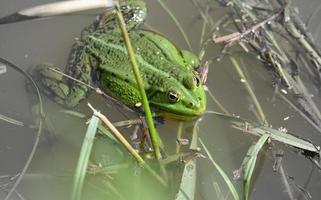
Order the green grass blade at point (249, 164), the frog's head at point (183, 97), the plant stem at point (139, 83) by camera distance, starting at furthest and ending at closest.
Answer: the frog's head at point (183, 97), the green grass blade at point (249, 164), the plant stem at point (139, 83)

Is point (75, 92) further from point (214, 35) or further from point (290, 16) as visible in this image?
point (290, 16)

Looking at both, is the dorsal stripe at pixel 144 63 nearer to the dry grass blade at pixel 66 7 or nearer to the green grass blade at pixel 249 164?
the green grass blade at pixel 249 164

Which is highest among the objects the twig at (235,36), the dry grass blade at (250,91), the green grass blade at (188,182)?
the twig at (235,36)

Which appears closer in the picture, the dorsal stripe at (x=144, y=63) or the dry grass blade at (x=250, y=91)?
the dorsal stripe at (x=144, y=63)

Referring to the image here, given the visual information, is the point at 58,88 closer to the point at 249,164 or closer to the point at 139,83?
the point at 139,83

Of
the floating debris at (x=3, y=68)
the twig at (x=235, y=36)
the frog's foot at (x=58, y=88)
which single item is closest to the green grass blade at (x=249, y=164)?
the twig at (x=235, y=36)

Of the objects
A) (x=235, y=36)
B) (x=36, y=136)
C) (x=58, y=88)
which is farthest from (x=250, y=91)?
(x=36, y=136)

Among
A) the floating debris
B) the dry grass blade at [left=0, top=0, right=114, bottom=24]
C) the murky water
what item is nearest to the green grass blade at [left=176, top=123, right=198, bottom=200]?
the murky water
